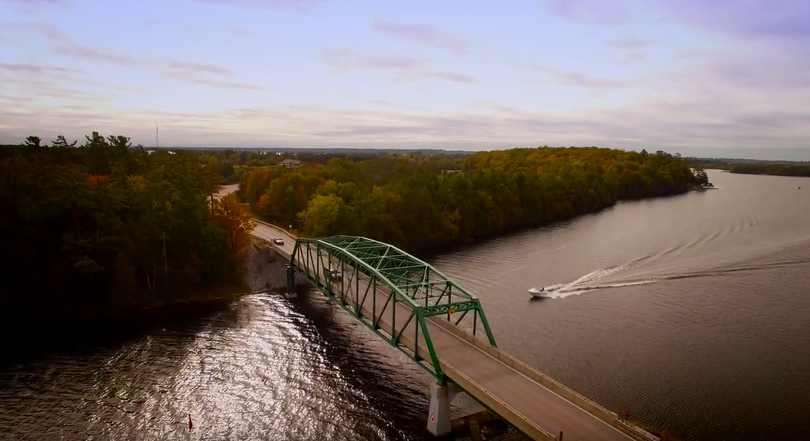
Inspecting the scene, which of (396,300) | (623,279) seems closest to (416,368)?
(396,300)

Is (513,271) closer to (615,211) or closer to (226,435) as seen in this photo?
(226,435)

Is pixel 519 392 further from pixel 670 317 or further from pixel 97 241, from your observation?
pixel 97 241

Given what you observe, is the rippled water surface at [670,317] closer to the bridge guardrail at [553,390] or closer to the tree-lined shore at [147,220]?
the bridge guardrail at [553,390]

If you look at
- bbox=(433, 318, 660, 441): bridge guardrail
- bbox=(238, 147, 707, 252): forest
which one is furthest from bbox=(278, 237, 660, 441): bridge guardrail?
bbox=(238, 147, 707, 252): forest

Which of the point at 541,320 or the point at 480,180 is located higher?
the point at 480,180

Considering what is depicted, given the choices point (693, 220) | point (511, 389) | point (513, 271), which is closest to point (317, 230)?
point (513, 271)
